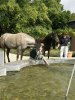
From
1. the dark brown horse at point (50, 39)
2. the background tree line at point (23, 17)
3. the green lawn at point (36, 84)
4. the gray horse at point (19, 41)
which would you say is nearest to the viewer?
the green lawn at point (36, 84)

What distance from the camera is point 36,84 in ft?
43.5

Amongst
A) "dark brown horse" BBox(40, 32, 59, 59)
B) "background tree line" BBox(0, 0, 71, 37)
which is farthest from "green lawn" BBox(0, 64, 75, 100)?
"background tree line" BBox(0, 0, 71, 37)

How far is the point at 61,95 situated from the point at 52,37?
9.25 m

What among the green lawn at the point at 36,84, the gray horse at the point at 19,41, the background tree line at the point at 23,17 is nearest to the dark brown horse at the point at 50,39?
the gray horse at the point at 19,41

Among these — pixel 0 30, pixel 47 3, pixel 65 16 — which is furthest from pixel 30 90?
pixel 65 16

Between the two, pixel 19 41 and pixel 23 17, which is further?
pixel 23 17

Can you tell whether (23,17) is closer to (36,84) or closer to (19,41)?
(19,41)

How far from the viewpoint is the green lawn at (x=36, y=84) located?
11.3 m

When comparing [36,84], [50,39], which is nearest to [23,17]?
[50,39]

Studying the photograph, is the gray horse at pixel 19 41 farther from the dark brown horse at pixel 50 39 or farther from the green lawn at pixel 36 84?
the green lawn at pixel 36 84

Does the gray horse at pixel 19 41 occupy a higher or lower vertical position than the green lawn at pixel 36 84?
higher

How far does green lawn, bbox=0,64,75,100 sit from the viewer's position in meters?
11.3

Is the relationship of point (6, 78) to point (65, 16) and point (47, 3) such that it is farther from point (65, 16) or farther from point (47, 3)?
point (65, 16)

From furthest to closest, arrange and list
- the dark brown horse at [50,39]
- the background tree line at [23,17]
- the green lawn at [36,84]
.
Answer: the background tree line at [23,17]
the dark brown horse at [50,39]
the green lawn at [36,84]
